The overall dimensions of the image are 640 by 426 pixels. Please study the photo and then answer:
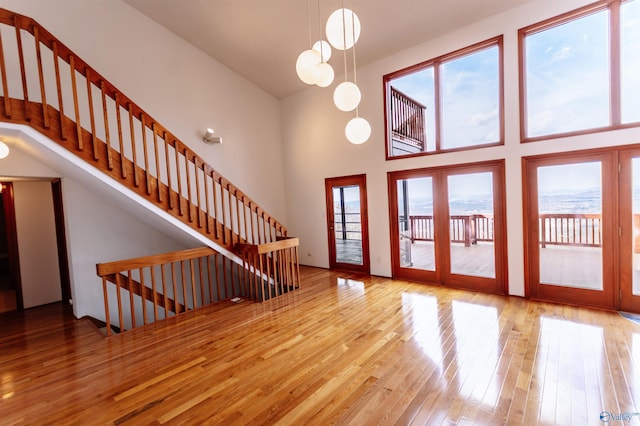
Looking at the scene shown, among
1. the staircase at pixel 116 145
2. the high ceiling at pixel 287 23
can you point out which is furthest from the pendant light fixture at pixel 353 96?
the high ceiling at pixel 287 23

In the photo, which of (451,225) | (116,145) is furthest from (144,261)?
(451,225)

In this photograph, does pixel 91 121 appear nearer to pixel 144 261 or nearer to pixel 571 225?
pixel 144 261

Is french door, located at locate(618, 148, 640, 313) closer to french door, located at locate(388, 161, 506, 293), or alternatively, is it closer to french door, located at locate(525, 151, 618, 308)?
french door, located at locate(525, 151, 618, 308)

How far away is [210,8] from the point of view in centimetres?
471

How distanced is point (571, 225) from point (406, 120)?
3.12 metres

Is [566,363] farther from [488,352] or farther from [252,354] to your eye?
[252,354]

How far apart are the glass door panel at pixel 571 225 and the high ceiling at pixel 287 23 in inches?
98.8

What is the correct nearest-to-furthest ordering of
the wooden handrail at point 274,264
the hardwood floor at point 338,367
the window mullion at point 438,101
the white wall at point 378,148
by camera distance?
1. the hardwood floor at point 338,367
2. the white wall at point 378,148
3. the wooden handrail at point 274,264
4. the window mullion at point 438,101

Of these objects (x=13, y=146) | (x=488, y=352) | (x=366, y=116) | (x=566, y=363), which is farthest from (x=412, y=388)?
(x=13, y=146)

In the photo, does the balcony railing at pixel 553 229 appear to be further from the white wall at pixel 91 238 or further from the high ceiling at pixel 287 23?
the white wall at pixel 91 238

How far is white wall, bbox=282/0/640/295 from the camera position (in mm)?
4020

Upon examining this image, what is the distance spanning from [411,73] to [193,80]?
4.20 m

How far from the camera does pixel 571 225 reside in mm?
3916

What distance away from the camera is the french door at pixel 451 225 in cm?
447
